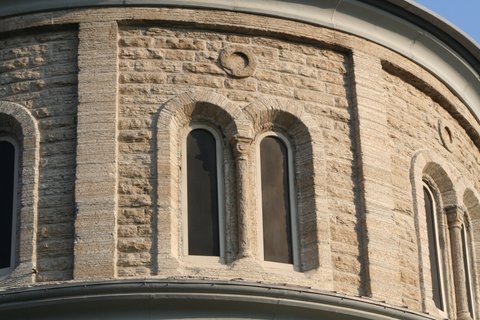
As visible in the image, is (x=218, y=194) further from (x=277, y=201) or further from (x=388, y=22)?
(x=388, y=22)

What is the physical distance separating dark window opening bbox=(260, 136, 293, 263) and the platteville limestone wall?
205 millimetres

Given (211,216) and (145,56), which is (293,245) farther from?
(145,56)

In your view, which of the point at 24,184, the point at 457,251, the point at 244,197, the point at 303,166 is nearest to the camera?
the point at 24,184

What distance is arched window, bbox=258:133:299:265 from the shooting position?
2631 cm

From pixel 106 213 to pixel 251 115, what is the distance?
2.64m

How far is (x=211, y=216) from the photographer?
→ 2631 centimetres

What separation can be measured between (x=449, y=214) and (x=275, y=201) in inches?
131

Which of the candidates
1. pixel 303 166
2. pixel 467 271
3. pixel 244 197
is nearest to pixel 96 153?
pixel 244 197

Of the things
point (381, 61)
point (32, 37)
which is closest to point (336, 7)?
point (381, 61)

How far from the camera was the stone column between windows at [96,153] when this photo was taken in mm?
25328

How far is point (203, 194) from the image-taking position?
86.6 ft

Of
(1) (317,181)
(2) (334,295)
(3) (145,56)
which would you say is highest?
(3) (145,56)

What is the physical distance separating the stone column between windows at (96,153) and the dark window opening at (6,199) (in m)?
1.20

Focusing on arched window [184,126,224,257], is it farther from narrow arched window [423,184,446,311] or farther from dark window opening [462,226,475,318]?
dark window opening [462,226,475,318]
